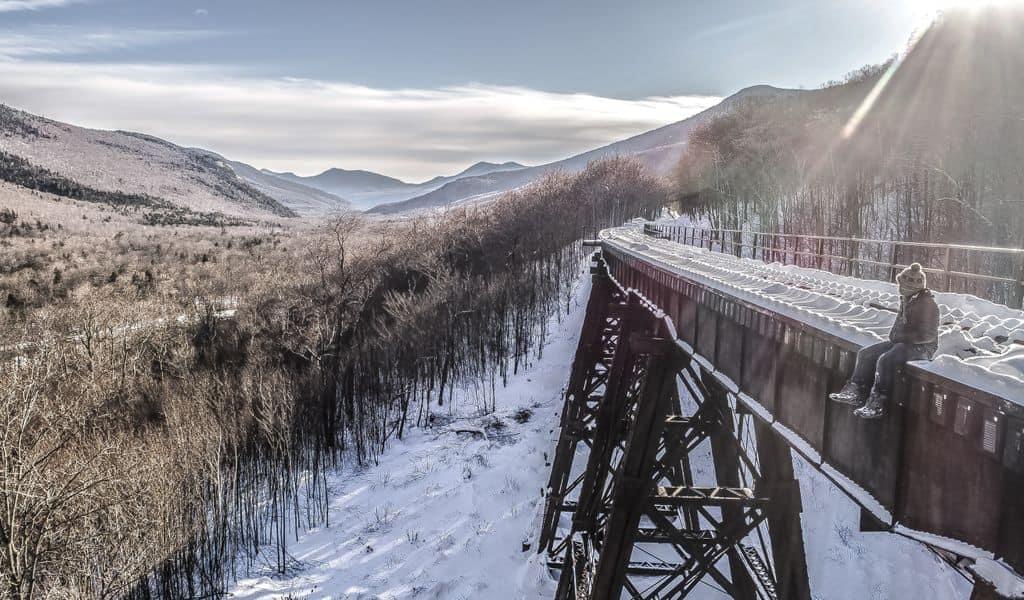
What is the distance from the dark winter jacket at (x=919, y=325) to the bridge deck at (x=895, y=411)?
7.4 inches

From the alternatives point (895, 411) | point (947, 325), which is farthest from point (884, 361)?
point (947, 325)

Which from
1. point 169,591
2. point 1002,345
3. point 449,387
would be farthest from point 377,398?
point 1002,345

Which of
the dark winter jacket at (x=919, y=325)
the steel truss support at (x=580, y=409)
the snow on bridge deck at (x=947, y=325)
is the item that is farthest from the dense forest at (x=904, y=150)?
the dark winter jacket at (x=919, y=325)

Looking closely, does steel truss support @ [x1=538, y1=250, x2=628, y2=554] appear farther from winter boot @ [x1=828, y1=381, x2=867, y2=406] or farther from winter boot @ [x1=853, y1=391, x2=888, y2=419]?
winter boot @ [x1=853, y1=391, x2=888, y2=419]

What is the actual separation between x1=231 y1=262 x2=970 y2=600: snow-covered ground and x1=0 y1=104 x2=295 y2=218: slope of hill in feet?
415

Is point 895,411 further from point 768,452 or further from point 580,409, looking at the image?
point 580,409

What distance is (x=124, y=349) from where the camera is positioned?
24.5 meters

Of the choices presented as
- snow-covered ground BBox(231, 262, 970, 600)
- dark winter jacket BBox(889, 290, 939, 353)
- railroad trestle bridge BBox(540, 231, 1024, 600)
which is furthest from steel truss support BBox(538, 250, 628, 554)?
dark winter jacket BBox(889, 290, 939, 353)

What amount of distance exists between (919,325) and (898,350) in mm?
235

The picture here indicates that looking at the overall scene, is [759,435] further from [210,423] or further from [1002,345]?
[210,423]

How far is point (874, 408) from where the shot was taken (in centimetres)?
344

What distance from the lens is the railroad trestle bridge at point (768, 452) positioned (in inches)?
113

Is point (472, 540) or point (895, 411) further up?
point (895, 411)

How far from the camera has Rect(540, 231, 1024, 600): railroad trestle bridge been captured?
288 cm
